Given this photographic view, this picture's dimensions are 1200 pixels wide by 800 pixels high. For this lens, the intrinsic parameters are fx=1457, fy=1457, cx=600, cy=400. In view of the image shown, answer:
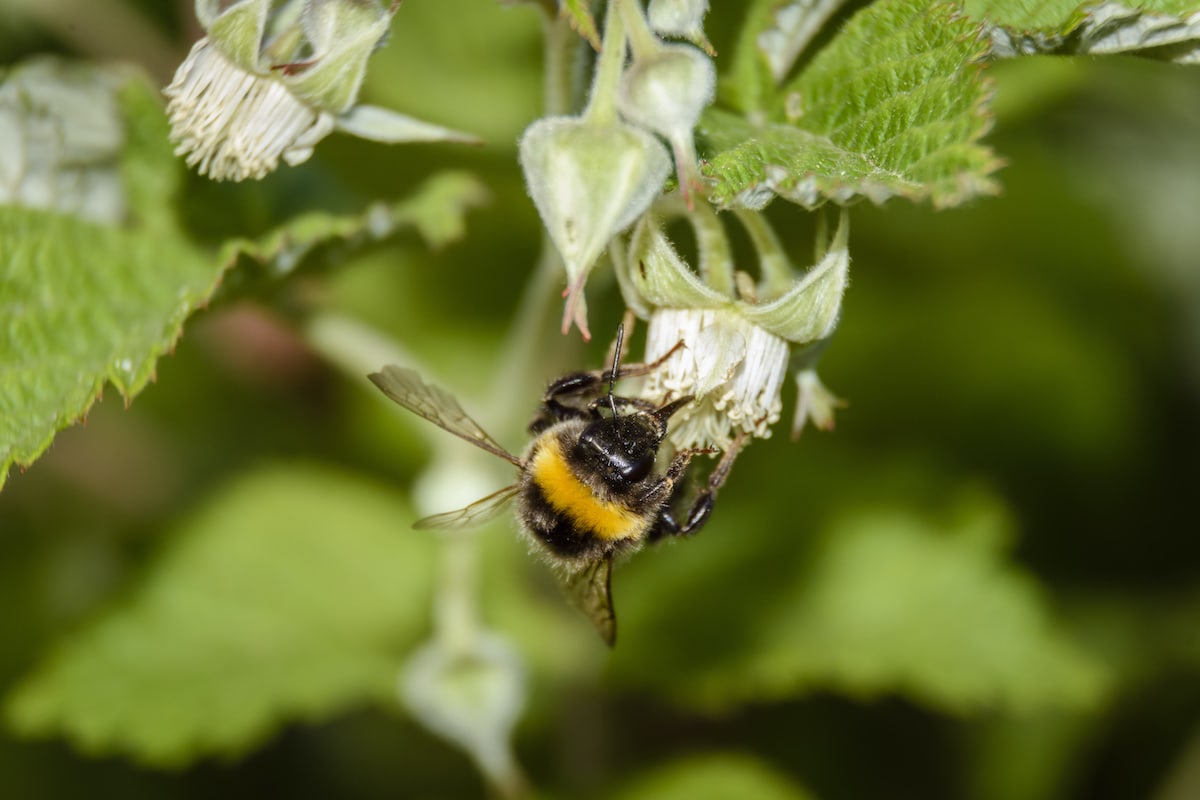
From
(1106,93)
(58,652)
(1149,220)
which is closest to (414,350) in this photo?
(58,652)

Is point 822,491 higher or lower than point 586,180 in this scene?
lower

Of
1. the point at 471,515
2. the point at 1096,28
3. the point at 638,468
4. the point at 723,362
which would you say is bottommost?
the point at 471,515

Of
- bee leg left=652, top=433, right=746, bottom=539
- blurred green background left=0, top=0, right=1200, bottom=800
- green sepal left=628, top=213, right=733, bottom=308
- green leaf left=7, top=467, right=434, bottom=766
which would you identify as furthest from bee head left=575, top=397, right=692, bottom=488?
green leaf left=7, top=467, right=434, bottom=766

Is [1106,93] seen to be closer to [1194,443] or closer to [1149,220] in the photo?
[1149,220]

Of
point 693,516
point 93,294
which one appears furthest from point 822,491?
point 93,294

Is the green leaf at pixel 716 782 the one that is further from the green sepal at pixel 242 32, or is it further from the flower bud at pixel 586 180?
the green sepal at pixel 242 32

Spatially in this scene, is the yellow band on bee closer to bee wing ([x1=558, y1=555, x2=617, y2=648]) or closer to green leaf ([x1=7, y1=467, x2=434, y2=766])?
bee wing ([x1=558, y1=555, x2=617, y2=648])

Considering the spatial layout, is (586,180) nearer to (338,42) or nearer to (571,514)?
(338,42)
